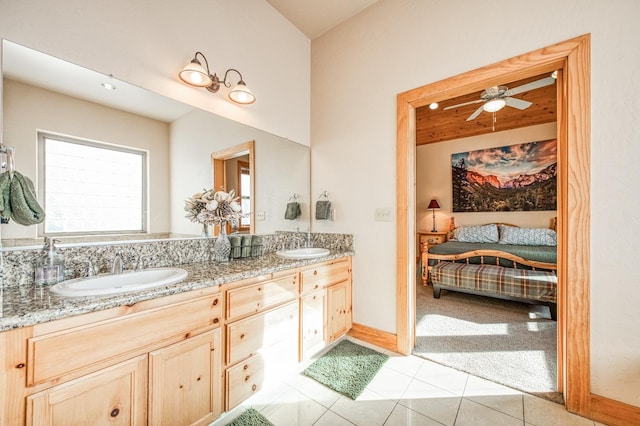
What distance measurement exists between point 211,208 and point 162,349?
35.6 inches

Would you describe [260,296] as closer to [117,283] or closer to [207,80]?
[117,283]

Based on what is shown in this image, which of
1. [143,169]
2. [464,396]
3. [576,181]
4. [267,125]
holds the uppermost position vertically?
[267,125]

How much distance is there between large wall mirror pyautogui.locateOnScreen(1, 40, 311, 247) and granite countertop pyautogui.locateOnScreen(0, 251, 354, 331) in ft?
1.12

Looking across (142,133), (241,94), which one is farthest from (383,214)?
(142,133)

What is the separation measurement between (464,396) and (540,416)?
386mm

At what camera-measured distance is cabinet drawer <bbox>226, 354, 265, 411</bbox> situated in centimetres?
144

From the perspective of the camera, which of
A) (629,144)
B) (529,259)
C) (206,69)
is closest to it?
(629,144)

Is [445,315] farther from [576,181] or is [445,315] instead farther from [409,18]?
[409,18]

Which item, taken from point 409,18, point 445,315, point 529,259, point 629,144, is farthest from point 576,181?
point 529,259

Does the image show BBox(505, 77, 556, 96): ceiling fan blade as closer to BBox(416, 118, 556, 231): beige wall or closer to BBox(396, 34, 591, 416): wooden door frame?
BBox(396, 34, 591, 416): wooden door frame

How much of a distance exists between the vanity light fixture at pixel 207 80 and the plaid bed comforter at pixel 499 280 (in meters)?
3.11

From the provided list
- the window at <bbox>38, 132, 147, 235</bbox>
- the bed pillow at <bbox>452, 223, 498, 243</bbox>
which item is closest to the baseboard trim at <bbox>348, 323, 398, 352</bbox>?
the window at <bbox>38, 132, 147, 235</bbox>

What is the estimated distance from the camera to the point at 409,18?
85.0 inches

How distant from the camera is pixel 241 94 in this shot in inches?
78.6
